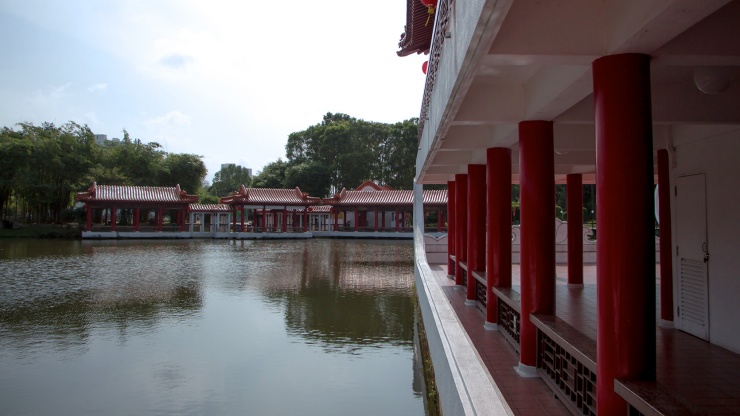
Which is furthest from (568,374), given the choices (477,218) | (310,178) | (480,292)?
(310,178)

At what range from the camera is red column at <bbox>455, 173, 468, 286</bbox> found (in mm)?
8953

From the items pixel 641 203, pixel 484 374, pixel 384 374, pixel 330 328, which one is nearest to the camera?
pixel 641 203

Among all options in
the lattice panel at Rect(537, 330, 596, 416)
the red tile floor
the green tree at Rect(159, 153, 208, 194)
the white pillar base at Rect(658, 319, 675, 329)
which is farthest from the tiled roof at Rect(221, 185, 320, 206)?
the lattice panel at Rect(537, 330, 596, 416)

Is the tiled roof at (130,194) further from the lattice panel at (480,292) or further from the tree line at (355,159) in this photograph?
the lattice panel at (480,292)

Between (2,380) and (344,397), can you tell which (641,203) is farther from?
(2,380)

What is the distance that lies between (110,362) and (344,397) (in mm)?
3313

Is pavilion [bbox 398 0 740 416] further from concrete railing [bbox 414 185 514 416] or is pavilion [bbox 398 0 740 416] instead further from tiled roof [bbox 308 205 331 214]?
tiled roof [bbox 308 205 331 214]

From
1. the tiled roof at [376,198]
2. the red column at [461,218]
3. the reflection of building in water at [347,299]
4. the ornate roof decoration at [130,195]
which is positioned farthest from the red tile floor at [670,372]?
the ornate roof decoration at [130,195]

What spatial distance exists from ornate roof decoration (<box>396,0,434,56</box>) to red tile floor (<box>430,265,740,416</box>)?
4.96m

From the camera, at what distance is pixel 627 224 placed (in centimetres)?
230

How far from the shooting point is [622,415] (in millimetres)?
2373

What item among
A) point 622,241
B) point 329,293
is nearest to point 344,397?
point 622,241

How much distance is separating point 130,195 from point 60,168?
567 centimetres

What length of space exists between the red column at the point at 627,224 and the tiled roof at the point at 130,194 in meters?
33.9
